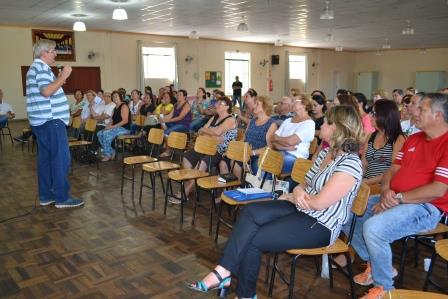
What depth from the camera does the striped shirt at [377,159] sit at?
118 inches

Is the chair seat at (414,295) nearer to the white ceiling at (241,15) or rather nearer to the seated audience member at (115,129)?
the seated audience member at (115,129)

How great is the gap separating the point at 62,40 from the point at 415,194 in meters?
12.0

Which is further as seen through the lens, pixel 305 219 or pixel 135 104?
pixel 135 104

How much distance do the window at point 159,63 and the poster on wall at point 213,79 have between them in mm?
1657

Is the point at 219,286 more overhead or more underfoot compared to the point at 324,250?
more underfoot

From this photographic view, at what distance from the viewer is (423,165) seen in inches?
91.7

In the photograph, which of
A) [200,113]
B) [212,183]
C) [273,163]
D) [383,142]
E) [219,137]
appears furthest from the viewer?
[200,113]

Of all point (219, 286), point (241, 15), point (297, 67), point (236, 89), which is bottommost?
point (219, 286)

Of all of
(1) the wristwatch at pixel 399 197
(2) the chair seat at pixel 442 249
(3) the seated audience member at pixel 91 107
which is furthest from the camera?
(3) the seated audience member at pixel 91 107

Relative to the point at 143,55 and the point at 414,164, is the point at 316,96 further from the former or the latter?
the point at 143,55

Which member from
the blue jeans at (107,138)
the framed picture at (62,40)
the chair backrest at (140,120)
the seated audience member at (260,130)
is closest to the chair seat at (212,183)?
the seated audience member at (260,130)

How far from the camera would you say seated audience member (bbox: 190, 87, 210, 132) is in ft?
24.5

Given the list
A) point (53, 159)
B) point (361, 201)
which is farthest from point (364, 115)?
point (53, 159)

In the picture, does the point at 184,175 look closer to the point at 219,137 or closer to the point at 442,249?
the point at 219,137
